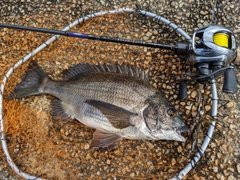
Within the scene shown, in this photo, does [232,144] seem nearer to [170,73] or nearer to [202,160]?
[202,160]

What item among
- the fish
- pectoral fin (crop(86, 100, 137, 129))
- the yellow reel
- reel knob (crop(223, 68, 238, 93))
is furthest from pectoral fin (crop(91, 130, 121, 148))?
the yellow reel

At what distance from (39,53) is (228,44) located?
8.63 ft

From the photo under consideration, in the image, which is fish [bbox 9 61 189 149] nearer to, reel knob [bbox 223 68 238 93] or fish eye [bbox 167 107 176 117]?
fish eye [bbox 167 107 176 117]

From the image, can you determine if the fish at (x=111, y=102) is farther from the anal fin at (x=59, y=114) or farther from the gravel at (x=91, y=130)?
the gravel at (x=91, y=130)

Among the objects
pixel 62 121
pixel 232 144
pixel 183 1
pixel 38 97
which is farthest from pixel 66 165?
pixel 183 1

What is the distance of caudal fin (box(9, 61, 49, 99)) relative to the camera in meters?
Answer: 3.80

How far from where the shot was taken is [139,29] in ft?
13.5

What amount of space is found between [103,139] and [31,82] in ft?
4.25

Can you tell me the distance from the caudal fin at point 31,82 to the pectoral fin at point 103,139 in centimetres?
103

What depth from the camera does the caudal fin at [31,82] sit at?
3799 millimetres

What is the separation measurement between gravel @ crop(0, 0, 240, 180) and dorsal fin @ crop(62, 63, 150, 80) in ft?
1.23

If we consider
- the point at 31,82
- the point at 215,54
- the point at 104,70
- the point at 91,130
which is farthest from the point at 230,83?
the point at 31,82

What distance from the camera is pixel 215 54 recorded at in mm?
2969

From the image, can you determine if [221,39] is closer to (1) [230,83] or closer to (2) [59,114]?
(1) [230,83]
